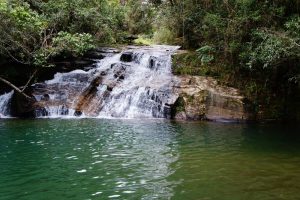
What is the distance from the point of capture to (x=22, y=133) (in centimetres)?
1725

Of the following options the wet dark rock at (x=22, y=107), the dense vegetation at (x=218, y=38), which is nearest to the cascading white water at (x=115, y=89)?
the wet dark rock at (x=22, y=107)

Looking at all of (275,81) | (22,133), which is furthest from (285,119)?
(22,133)

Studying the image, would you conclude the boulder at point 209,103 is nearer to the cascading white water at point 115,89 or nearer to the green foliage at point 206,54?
the cascading white water at point 115,89

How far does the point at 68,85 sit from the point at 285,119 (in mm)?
13012

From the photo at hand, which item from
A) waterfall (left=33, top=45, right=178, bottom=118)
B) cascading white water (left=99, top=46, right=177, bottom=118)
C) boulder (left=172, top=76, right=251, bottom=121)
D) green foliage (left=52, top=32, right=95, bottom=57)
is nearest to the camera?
boulder (left=172, top=76, right=251, bottom=121)

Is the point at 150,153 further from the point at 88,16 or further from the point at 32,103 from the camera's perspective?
the point at 88,16

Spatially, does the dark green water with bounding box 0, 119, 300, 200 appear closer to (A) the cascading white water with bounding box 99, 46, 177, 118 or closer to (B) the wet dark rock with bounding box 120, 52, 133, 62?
(A) the cascading white water with bounding box 99, 46, 177, 118

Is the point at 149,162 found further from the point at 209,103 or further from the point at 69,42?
the point at 69,42

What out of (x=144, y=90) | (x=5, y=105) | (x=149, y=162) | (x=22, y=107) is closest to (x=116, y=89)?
(x=144, y=90)

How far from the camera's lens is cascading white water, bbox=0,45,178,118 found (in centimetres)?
2303

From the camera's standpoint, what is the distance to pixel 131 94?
2373cm

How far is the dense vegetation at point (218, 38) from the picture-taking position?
19297 millimetres

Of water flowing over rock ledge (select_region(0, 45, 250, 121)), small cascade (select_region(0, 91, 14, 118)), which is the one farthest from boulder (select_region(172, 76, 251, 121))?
small cascade (select_region(0, 91, 14, 118))

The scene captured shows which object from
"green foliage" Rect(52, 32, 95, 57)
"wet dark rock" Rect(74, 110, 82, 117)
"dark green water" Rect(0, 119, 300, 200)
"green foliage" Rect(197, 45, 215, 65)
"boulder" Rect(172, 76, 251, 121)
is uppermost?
"green foliage" Rect(52, 32, 95, 57)
